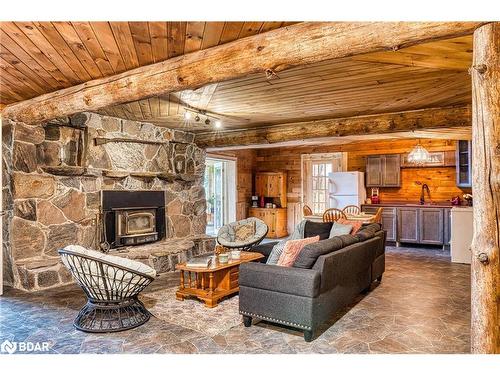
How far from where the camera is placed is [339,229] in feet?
16.6

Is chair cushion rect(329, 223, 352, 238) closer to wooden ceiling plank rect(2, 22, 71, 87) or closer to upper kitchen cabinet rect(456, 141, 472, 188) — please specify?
wooden ceiling plank rect(2, 22, 71, 87)

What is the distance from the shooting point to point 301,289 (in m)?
3.13

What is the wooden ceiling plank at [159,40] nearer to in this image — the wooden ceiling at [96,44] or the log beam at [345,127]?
the wooden ceiling at [96,44]

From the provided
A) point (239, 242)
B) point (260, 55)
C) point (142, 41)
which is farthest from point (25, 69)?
point (239, 242)

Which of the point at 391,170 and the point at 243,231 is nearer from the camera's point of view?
the point at 243,231

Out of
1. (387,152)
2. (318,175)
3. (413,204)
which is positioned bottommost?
(413,204)

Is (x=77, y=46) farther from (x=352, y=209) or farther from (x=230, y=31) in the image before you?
(x=352, y=209)

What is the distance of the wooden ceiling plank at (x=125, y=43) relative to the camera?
→ 8.32 feet

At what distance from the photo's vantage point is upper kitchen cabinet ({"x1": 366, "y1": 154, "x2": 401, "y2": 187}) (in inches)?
331

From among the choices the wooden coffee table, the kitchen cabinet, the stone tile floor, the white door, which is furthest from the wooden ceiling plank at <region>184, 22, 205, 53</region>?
the kitchen cabinet

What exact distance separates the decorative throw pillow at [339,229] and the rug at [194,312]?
5.26ft

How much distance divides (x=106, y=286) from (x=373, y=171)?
22.5ft

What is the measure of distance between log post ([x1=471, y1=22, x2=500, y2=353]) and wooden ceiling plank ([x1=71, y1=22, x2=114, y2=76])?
7.99 ft
